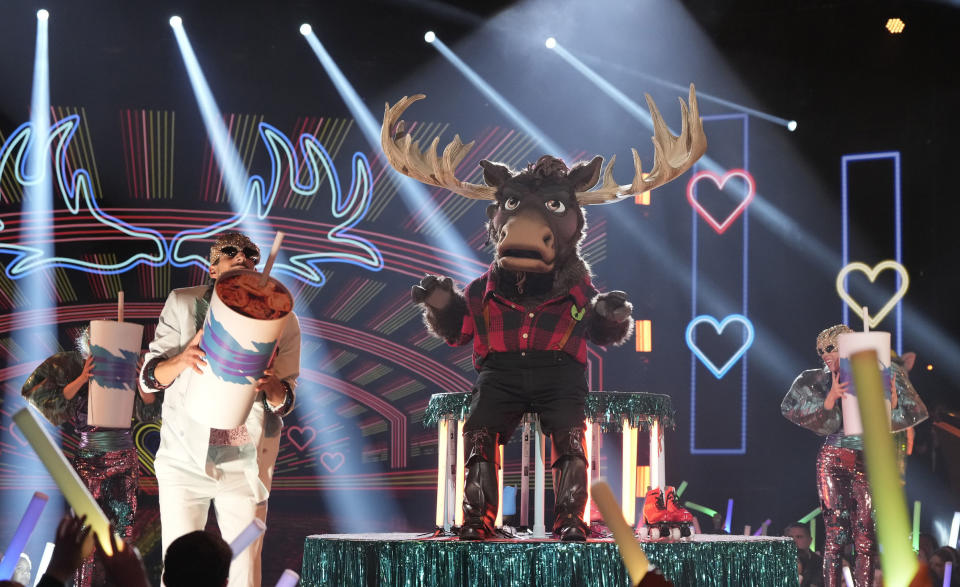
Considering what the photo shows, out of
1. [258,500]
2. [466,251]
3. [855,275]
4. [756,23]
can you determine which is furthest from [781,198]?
[258,500]

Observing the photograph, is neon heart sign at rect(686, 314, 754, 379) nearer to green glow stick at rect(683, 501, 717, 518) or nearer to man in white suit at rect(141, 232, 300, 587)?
green glow stick at rect(683, 501, 717, 518)

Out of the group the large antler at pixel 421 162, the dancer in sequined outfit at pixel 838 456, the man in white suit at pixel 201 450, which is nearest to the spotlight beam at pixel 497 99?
the dancer in sequined outfit at pixel 838 456

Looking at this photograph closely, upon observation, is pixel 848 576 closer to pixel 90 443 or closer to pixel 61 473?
pixel 90 443

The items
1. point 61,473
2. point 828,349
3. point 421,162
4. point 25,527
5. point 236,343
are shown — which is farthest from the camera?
point 828,349

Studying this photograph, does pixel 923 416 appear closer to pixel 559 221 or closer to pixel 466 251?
pixel 559 221

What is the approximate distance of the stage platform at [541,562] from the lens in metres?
3.25

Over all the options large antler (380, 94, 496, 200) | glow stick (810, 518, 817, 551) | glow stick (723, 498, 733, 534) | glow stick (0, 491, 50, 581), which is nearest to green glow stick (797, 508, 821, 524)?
glow stick (810, 518, 817, 551)

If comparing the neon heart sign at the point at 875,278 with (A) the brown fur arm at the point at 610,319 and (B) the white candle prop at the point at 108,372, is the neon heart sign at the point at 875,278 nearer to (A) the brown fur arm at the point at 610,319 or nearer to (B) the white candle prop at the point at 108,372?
(A) the brown fur arm at the point at 610,319

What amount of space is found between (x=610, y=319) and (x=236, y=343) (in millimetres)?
1432

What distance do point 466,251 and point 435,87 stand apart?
3.79 ft

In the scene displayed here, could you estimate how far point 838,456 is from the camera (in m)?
5.28

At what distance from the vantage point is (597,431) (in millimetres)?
3984

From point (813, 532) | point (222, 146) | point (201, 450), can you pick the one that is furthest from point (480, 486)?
point (813, 532)

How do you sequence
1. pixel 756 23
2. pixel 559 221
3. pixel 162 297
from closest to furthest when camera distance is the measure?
pixel 559 221, pixel 162 297, pixel 756 23
